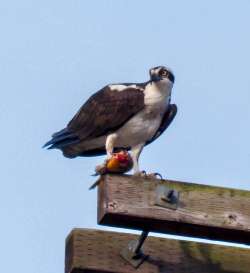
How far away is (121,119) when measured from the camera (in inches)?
244

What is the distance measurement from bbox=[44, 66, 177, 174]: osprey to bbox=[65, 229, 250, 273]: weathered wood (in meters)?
1.53

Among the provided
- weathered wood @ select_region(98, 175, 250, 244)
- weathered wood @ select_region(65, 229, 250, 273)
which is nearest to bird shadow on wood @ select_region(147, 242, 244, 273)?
weathered wood @ select_region(65, 229, 250, 273)

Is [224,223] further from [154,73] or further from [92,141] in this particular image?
[154,73]

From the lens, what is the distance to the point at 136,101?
6367mm

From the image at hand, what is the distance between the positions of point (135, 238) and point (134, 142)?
2011mm

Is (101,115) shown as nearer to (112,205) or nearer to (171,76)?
(171,76)

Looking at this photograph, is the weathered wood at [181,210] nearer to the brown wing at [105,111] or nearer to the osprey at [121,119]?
the osprey at [121,119]

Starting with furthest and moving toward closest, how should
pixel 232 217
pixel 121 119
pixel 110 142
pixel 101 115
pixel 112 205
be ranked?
1. pixel 121 119
2. pixel 101 115
3. pixel 110 142
4. pixel 232 217
5. pixel 112 205

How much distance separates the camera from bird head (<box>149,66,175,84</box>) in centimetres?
638

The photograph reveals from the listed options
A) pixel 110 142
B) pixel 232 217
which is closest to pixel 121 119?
pixel 110 142

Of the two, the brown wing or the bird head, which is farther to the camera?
the bird head

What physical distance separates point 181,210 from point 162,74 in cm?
270

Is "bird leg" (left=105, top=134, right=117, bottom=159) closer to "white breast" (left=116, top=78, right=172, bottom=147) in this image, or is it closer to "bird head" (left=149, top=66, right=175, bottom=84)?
"white breast" (left=116, top=78, right=172, bottom=147)

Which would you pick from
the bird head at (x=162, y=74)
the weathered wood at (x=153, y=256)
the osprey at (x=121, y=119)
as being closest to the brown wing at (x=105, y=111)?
the osprey at (x=121, y=119)
